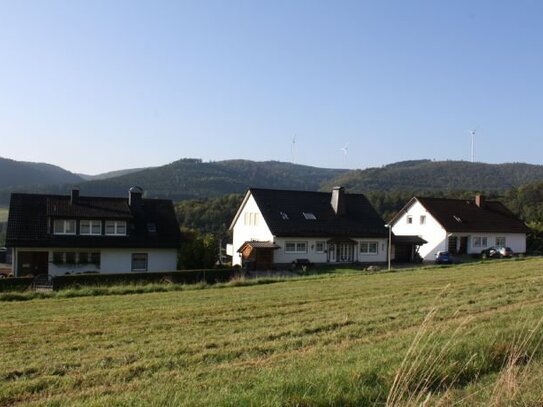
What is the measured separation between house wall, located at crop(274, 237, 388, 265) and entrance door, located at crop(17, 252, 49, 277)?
1759 centimetres

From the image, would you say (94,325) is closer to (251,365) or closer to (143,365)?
(143,365)

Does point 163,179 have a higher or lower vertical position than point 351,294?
higher

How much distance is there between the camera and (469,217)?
6144 centimetres

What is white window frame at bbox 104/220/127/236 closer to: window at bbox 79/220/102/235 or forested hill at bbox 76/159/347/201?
window at bbox 79/220/102/235

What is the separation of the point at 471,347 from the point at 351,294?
40.9 feet

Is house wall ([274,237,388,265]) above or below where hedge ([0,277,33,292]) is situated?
above

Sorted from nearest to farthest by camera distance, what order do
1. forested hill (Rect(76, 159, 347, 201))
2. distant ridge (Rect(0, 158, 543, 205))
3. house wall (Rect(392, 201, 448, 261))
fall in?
house wall (Rect(392, 201, 448, 261)), forested hill (Rect(76, 159, 347, 201)), distant ridge (Rect(0, 158, 543, 205))

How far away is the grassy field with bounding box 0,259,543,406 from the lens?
6.03 metres

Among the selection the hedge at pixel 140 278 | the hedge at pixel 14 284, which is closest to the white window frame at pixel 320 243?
the hedge at pixel 140 278

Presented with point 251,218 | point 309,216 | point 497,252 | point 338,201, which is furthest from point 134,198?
point 497,252

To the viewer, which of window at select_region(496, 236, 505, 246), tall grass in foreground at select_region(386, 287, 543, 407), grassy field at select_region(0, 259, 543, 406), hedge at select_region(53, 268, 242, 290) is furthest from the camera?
window at select_region(496, 236, 505, 246)

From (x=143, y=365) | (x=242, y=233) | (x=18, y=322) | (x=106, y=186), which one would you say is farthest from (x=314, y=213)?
(x=106, y=186)

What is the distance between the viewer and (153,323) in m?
13.7

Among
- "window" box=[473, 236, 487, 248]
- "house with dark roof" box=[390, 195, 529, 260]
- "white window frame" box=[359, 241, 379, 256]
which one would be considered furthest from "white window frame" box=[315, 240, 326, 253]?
"window" box=[473, 236, 487, 248]
